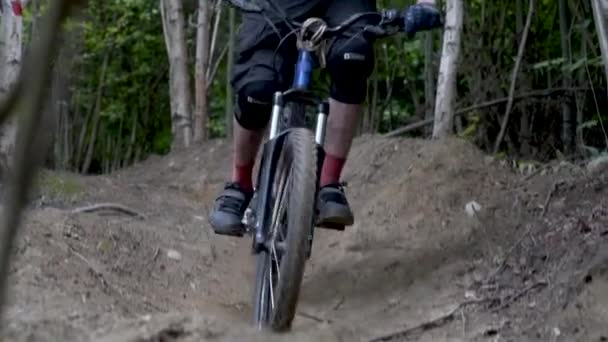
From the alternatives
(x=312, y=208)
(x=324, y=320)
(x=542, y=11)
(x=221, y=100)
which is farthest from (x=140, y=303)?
(x=221, y=100)

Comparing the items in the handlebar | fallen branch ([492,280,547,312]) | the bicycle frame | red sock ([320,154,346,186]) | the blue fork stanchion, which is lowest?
fallen branch ([492,280,547,312])

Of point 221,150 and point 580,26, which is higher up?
point 580,26

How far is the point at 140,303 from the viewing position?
4.38m

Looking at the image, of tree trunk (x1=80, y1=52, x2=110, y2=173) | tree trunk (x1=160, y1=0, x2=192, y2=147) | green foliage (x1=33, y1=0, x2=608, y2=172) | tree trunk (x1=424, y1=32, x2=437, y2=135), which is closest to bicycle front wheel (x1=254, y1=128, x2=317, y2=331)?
green foliage (x1=33, y1=0, x2=608, y2=172)

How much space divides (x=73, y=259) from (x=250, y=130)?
893 mm

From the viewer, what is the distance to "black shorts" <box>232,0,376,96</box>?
13.9 ft

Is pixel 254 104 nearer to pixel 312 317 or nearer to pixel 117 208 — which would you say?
pixel 312 317

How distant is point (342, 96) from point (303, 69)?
309mm

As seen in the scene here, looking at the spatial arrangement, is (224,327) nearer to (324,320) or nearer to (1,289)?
(324,320)

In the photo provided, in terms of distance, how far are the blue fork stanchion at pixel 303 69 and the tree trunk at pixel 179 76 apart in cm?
687

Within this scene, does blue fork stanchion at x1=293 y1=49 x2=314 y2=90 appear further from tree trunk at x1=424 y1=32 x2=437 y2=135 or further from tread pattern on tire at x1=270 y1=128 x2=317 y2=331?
tree trunk at x1=424 y1=32 x2=437 y2=135

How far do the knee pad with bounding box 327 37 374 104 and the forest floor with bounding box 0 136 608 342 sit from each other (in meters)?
0.90

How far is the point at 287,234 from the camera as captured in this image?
145 inches

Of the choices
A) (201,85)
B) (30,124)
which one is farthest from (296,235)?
(201,85)
